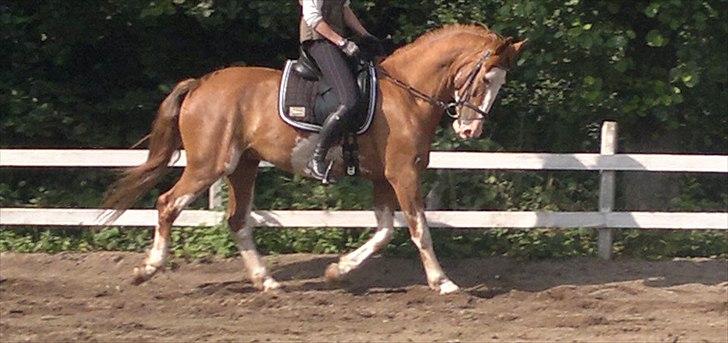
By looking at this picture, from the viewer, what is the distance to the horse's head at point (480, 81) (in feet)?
30.2

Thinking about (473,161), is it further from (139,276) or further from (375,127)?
(139,276)

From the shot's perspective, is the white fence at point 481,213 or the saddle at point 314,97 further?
the white fence at point 481,213

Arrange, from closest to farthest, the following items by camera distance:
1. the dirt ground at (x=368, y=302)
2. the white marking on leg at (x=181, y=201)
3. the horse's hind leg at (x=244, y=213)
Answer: the dirt ground at (x=368, y=302) < the white marking on leg at (x=181, y=201) < the horse's hind leg at (x=244, y=213)

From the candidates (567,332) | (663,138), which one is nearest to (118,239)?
(567,332)

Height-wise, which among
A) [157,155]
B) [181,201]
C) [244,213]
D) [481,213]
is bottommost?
[481,213]

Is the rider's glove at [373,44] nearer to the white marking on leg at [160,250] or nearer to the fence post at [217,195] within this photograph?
the white marking on leg at [160,250]

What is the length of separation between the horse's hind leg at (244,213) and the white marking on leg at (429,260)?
122 centimetres

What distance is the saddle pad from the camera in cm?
934

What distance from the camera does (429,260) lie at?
9477mm

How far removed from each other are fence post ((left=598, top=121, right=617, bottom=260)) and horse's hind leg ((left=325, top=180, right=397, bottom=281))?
7.22 ft

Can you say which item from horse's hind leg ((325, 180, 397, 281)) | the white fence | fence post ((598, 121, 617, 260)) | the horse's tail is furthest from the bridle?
→ fence post ((598, 121, 617, 260))

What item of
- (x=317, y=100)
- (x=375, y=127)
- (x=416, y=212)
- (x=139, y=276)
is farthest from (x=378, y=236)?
(x=139, y=276)

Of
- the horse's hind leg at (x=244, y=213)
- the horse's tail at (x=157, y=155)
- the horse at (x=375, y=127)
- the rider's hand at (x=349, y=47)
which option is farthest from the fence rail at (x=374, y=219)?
the rider's hand at (x=349, y=47)

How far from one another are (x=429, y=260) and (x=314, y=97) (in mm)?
1559
